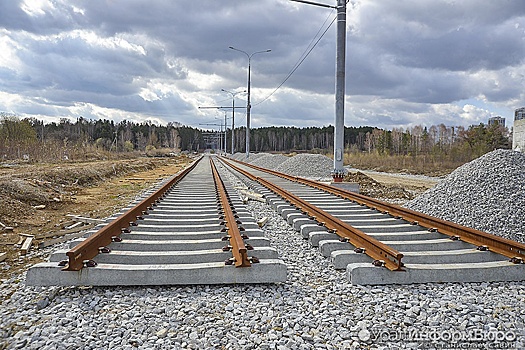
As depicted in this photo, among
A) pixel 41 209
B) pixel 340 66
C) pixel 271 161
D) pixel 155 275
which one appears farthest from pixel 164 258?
pixel 271 161

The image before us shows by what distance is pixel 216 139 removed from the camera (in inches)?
5271

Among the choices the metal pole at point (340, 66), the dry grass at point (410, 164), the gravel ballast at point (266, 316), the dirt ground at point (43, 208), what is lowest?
the dry grass at point (410, 164)

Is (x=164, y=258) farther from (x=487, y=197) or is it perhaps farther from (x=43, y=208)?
(x=43, y=208)

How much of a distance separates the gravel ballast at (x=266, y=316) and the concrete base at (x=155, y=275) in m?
0.07

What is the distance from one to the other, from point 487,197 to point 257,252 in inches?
176

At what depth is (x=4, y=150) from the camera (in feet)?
124

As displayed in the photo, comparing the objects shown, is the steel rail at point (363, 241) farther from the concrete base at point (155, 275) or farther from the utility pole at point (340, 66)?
the utility pole at point (340, 66)

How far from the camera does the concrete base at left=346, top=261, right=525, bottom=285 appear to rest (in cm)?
429

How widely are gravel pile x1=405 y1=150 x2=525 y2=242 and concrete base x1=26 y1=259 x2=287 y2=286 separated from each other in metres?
3.93

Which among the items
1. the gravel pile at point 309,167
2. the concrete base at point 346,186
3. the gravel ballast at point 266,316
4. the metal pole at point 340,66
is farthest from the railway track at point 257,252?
the gravel pile at point 309,167

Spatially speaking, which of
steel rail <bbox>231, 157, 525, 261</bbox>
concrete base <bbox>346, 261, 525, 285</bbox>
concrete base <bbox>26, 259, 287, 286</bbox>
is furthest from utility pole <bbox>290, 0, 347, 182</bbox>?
concrete base <bbox>26, 259, 287, 286</bbox>

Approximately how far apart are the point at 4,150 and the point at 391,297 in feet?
136

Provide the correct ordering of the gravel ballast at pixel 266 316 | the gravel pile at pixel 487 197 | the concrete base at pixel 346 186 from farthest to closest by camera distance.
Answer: the concrete base at pixel 346 186, the gravel pile at pixel 487 197, the gravel ballast at pixel 266 316

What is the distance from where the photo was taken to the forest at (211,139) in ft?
142
